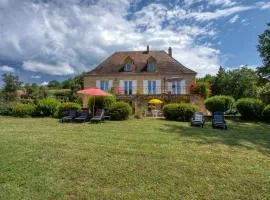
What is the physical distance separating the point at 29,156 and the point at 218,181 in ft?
15.8

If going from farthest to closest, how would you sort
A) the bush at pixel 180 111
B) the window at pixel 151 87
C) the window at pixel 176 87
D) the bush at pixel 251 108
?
the window at pixel 151 87
the window at pixel 176 87
the bush at pixel 251 108
the bush at pixel 180 111

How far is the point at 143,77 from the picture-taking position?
2752 centimetres

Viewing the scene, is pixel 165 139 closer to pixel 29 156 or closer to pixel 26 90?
pixel 29 156

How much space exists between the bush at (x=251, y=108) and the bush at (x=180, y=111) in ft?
19.0

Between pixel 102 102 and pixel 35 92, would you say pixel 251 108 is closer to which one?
pixel 102 102

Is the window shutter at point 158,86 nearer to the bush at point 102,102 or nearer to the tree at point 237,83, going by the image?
the bush at point 102,102

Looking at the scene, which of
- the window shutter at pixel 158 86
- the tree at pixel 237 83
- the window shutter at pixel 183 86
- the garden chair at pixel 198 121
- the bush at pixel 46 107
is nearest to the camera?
the garden chair at pixel 198 121

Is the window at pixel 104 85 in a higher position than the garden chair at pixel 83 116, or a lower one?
higher

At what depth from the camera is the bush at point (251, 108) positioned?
20.0 m

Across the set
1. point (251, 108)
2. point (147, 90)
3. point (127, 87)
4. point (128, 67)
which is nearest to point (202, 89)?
point (251, 108)

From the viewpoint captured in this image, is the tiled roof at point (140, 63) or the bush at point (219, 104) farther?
the tiled roof at point (140, 63)

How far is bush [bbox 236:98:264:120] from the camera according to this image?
1995cm

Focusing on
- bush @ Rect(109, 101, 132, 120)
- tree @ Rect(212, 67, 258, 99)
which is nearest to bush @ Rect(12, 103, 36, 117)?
bush @ Rect(109, 101, 132, 120)

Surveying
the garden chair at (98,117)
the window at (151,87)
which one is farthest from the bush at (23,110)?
the window at (151,87)
